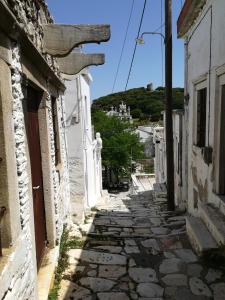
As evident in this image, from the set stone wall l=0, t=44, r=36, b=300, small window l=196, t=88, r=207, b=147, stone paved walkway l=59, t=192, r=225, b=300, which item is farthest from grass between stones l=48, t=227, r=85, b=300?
small window l=196, t=88, r=207, b=147

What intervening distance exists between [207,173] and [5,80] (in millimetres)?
4361

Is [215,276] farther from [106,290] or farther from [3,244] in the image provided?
[3,244]

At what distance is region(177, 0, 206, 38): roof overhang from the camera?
611 cm

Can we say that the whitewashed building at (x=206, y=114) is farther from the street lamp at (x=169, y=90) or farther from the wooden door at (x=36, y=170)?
the wooden door at (x=36, y=170)

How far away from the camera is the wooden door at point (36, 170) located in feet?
14.8

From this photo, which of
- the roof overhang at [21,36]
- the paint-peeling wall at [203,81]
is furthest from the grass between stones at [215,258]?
the roof overhang at [21,36]

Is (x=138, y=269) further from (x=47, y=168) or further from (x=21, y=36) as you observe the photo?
(x=21, y=36)

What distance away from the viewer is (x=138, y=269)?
197 inches

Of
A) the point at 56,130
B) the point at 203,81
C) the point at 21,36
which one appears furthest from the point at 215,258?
the point at 21,36

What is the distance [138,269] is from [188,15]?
16.6ft

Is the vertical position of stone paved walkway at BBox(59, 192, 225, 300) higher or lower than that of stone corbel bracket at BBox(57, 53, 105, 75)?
lower

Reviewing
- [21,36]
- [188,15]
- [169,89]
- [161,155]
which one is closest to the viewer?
[21,36]

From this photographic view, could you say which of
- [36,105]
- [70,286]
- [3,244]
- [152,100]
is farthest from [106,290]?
[152,100]

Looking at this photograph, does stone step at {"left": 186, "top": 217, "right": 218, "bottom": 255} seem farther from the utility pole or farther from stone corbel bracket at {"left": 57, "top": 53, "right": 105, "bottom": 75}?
stone corbel bracket at {"left": 57, "top": 53, "right": 105, "bottom": 75}
